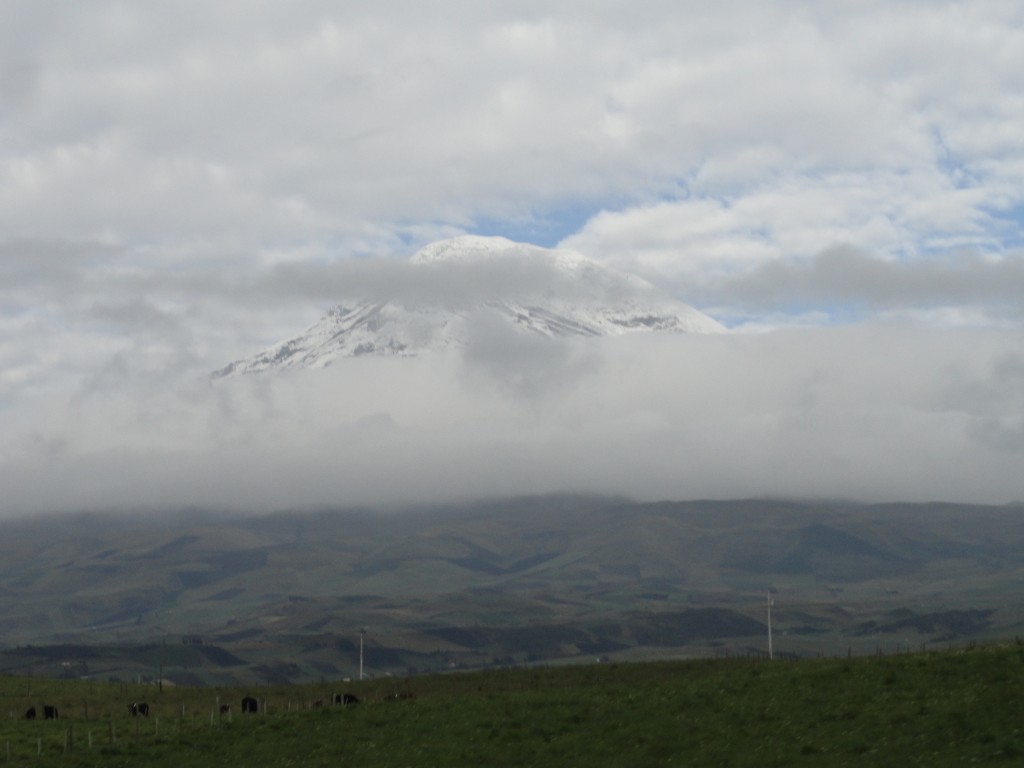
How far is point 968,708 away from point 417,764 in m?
34.2

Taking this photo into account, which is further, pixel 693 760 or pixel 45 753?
pixel 45 753

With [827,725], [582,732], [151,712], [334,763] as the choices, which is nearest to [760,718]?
[827,725]

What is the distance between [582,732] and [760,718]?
Answer: 1193 cm

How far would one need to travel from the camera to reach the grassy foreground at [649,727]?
80.1m

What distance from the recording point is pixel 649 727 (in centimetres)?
9119

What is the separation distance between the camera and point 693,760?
81250mm

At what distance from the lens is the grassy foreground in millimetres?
80062

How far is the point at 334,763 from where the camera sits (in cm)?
8956

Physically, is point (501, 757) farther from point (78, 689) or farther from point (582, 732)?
point (78, 689)

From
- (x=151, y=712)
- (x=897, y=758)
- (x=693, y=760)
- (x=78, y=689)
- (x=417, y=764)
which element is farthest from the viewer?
(x=78, y=689)

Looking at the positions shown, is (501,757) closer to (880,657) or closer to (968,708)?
(968,708)

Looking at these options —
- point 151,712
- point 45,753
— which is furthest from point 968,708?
point 151,712

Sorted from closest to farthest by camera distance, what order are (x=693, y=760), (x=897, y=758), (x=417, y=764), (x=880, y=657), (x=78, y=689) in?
(x=897, y=758) → (x=693, y=760) → (x=417, y=764) → (x=880, y=657) → (x=78, y=689)

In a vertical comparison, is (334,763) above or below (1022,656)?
below
